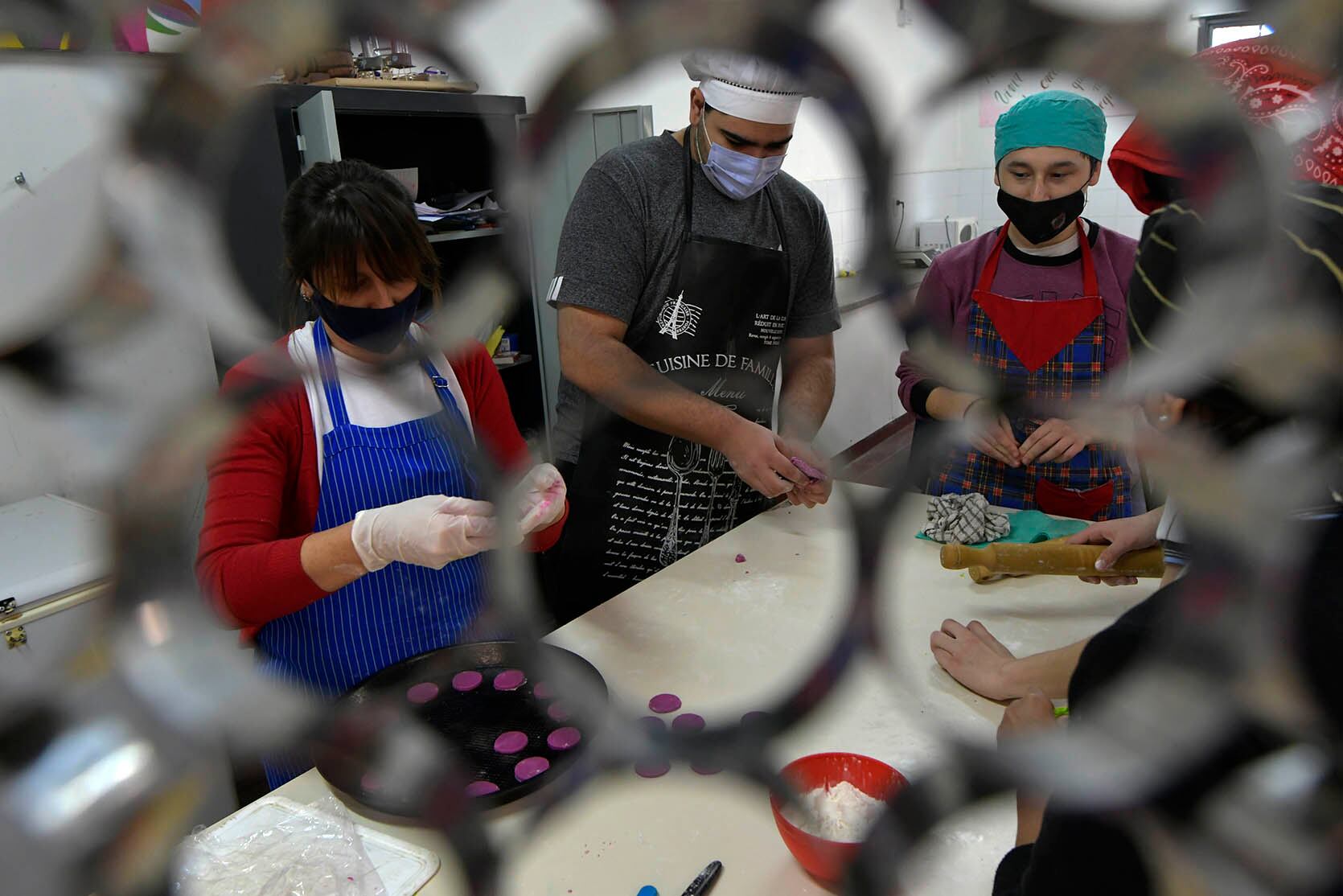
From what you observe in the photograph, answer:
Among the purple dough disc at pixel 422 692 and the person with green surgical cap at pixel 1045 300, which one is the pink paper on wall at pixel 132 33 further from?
the purple dough disc at pixel 422 692

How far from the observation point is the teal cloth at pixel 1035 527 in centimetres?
114

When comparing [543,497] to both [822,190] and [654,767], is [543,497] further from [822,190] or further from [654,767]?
[822,190]

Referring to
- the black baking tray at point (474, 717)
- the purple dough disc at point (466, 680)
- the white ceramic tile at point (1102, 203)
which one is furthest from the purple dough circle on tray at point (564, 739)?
the white ceramic tile at point (1102, 203)

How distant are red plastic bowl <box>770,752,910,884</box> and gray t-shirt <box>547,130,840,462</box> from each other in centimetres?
46

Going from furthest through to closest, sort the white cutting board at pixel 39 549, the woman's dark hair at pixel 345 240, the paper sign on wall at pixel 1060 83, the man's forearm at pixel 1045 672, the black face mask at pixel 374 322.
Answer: the white cutting board at pixel 39 549 < the man's forearm at pixel 1045 672 < the woman's dark hair at pixel 345 240 < the black face mask at pixel 374 322 < the paper sign on wall at pixel 1060 83

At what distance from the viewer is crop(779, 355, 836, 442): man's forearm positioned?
85 centimetres

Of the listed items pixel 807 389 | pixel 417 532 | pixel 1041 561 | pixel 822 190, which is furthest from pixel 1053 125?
pixel 822 190

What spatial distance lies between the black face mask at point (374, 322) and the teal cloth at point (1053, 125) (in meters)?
0.71

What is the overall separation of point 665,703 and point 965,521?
0.52 metres

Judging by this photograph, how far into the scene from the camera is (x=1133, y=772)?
0.15 meters

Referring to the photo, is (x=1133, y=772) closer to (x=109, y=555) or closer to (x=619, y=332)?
(x=109, y=555)

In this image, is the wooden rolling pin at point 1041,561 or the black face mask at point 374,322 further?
the wooden rolling pin at point 1041,561

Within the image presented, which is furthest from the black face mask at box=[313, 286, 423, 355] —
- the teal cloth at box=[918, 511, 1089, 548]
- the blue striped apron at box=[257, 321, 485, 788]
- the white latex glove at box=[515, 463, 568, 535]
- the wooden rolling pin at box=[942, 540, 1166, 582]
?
the teal cloth at box=[918, 511, 1089, 548]

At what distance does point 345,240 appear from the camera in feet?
1.51
